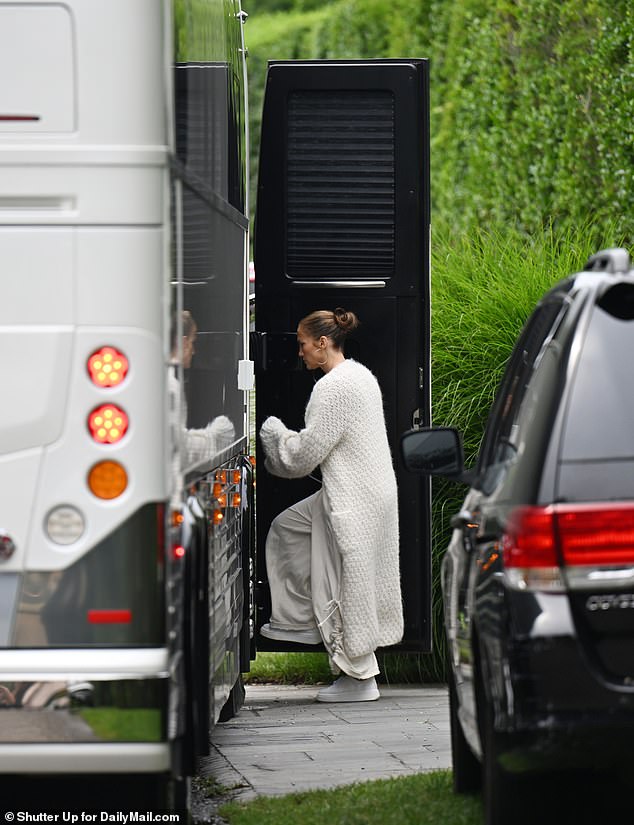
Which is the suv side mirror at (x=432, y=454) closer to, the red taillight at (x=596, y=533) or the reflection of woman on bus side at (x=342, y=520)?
the red taillight at (x=596, y=533)

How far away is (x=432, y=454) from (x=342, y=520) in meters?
2.63

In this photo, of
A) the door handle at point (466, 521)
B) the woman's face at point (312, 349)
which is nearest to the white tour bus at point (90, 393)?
the door handle at point (466, 521)

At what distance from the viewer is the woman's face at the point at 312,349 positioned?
7641mm

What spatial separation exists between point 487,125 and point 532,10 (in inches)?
58.6

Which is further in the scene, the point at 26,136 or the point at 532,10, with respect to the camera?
the point at 532,10

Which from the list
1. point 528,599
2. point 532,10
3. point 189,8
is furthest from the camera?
point 532,10

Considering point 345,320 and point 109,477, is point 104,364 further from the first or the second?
point 345,320

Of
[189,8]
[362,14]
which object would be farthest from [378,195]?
[362,14]

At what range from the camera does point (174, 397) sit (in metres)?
4.19

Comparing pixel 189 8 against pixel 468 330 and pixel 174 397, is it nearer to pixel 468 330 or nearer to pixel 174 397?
pixel 174 397

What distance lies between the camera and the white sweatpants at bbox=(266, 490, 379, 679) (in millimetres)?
7680

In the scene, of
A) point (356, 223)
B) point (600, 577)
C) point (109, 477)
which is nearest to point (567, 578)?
point (600, 577)

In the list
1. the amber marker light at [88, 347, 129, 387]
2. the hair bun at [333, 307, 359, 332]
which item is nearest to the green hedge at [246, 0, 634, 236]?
the hair bun at [333, 307, 359, 332]

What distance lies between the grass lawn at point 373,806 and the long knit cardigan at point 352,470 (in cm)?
182
